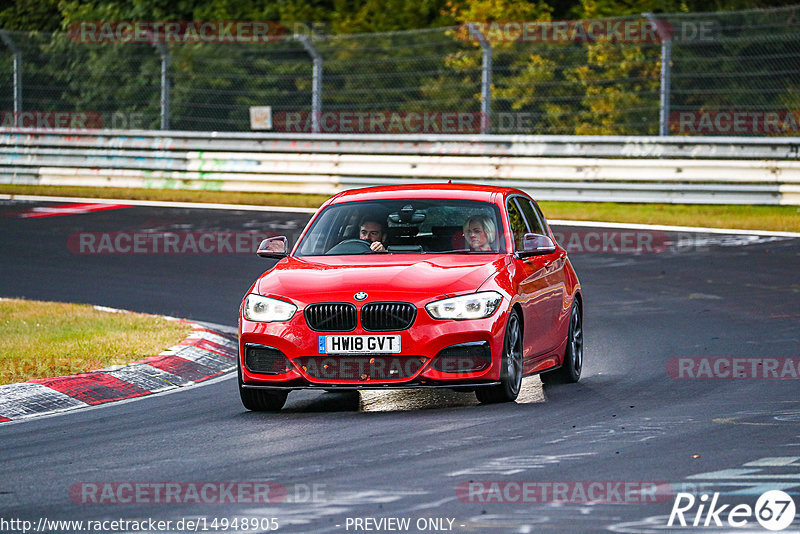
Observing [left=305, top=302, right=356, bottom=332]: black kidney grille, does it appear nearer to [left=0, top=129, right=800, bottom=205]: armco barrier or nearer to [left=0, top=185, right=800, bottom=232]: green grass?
[left=0, top=185, right=800, bottom=232]: green grass

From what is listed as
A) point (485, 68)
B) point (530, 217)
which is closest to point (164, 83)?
point (485, 68)

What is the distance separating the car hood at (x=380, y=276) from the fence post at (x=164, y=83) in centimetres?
1750

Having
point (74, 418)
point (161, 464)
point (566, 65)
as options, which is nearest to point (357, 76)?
point (566, 65)

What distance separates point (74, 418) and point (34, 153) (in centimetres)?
1996

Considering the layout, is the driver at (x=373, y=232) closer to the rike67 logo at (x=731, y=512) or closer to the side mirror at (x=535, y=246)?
the side mirror at (x=535, y=246)

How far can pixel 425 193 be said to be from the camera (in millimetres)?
10820

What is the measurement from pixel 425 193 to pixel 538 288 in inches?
43.9

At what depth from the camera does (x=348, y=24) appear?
35219mm

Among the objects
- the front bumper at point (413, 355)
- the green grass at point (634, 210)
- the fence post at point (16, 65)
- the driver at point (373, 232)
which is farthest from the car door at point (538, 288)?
the fence post at point (16, 65)

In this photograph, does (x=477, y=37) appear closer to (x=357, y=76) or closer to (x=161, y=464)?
(x=357, y=76)

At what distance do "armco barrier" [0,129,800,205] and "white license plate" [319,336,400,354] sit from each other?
14317mm

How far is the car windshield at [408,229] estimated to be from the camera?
1041cm

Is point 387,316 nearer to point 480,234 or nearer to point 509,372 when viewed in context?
point 509,372

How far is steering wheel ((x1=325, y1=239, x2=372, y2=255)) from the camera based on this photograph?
34.1ft
